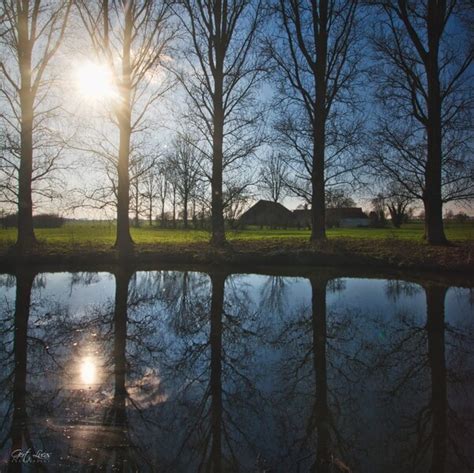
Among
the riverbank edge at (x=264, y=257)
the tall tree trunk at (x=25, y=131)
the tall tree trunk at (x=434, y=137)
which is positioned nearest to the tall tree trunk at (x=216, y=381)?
the riverbank edge at (x=264, y=257)

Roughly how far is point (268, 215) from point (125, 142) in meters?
46.9

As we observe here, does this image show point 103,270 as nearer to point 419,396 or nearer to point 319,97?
point 419,396

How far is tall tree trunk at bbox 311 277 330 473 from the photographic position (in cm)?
282

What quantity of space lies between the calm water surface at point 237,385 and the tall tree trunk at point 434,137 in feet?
32.3

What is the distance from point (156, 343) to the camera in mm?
5285

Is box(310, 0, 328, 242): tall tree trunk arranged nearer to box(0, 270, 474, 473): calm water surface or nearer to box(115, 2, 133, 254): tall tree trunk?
box(115, 2, 133, 254): tall tree trunk

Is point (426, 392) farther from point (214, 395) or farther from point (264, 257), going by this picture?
point (264, 257)

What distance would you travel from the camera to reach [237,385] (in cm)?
399

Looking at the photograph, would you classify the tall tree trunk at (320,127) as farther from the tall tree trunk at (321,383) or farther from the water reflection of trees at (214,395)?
the water reflection of trees at (214,395)

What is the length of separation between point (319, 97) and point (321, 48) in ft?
7.38

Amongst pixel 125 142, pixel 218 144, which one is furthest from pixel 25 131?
pixel 218 144

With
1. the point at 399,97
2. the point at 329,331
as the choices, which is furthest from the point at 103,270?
the point at 399,97

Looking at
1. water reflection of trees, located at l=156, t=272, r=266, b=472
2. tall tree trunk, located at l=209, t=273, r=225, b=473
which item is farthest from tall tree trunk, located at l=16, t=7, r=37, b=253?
water reflection of trees, located at l=156, t=272, r=266, b=472

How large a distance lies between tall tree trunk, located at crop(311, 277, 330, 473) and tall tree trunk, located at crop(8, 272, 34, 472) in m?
2.30
